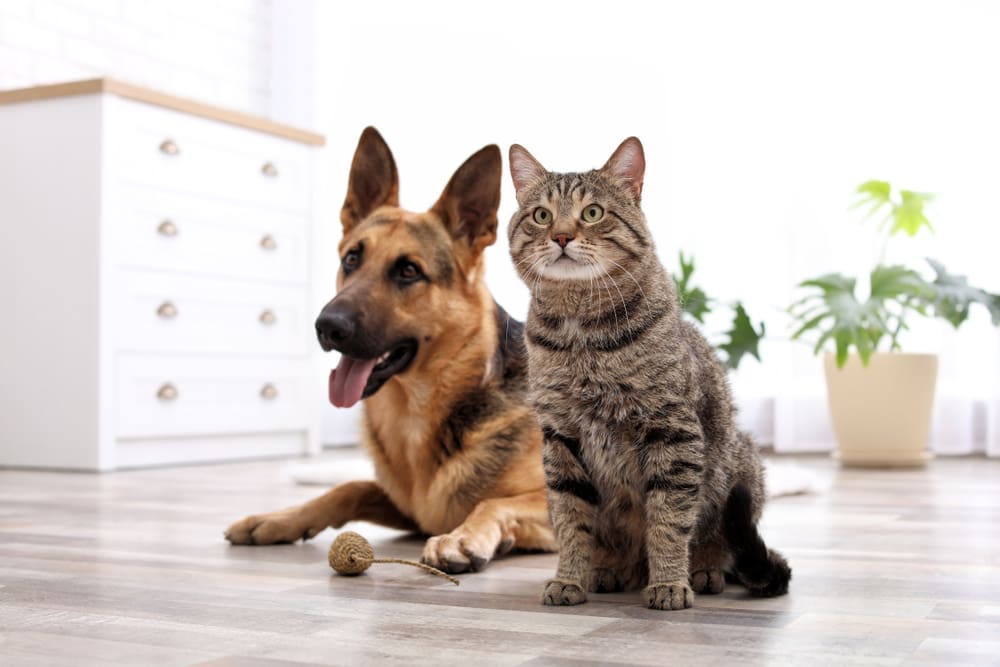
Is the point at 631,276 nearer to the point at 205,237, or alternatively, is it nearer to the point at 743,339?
the point at 743,339

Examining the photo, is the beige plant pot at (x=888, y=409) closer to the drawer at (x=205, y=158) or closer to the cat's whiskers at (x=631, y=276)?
the drawer at (x=205, y=158)

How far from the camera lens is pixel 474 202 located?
90.9 inches

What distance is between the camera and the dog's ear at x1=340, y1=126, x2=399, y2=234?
2338 millimetres

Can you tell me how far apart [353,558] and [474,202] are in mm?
799

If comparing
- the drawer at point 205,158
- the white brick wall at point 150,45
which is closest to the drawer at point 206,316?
the drawer at point 205,158

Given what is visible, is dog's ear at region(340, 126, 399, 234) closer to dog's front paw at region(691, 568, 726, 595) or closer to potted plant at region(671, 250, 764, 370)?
dog's front paw at region(691, 568, 726, 595)

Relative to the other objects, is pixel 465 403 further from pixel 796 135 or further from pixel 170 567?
pixel 796 135

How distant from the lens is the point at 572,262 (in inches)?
62.3

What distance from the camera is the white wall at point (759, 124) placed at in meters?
4.61

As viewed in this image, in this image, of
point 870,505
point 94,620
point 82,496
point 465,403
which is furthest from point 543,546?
point 82,496

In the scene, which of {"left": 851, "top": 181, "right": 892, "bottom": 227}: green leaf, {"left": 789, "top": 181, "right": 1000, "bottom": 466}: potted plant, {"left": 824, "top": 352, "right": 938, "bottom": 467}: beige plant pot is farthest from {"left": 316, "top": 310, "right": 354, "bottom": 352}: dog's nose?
{"left": 851, "top": 181, "right": 892, "bottom": 227}: green leaf

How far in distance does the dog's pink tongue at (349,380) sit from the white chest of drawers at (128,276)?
6.58ft

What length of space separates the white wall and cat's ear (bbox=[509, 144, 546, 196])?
2.92 m

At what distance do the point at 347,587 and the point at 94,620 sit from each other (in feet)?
1.34
